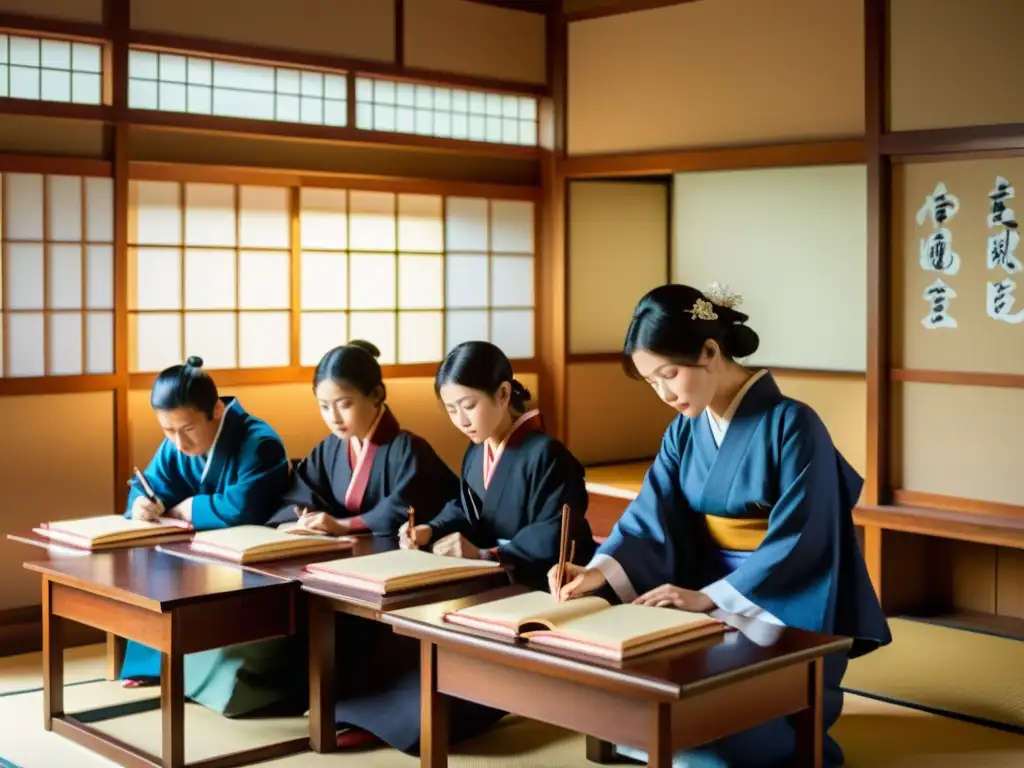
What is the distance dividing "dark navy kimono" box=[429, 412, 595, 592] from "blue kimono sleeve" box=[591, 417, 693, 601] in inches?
14.6

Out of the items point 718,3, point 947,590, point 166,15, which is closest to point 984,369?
point 947,590

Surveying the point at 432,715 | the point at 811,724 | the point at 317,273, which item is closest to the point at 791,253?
the point at 317,273

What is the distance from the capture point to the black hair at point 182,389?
14.8 feet

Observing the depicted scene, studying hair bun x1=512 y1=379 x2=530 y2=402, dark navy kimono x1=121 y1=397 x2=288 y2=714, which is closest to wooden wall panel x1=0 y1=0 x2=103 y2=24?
dark navy kimono x1=121 y1=397 x2=288 y2=714

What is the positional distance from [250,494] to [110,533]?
0.58 meters

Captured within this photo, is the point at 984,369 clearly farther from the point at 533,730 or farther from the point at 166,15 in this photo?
the point at 166,15

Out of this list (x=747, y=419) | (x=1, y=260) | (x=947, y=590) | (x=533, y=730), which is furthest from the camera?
(x=947, y=590)

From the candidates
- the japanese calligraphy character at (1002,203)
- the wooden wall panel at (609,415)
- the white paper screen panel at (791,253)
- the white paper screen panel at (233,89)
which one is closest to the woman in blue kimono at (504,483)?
the japanese calligraphy character at (1002,203)

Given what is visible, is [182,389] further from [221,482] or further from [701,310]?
[701,310]

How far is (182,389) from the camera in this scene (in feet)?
14.8

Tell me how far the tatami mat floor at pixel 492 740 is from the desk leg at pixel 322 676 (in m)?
0.06

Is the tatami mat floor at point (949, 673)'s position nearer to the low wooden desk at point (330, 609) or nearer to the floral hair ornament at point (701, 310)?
the low wooden desk at point (330, 609)

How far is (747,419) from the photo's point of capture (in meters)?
3.56

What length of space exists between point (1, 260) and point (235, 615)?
2.39 metres
